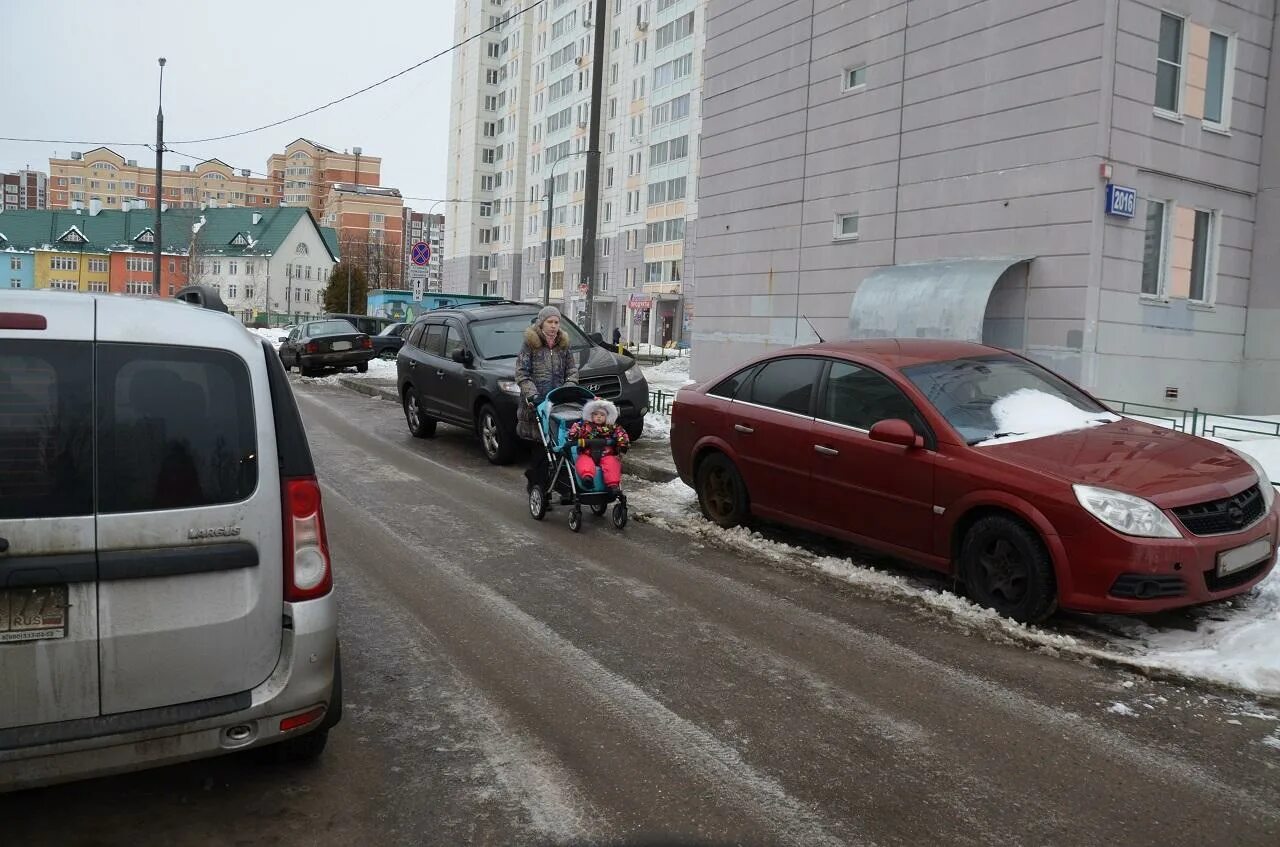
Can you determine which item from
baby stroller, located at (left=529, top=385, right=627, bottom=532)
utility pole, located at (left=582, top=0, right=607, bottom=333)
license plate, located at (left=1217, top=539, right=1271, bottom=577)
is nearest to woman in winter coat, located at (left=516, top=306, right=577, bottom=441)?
baby stroller, located at (left=529, top=385, right=627, bottom=532)

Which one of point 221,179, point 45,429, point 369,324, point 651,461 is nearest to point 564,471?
point 651,461

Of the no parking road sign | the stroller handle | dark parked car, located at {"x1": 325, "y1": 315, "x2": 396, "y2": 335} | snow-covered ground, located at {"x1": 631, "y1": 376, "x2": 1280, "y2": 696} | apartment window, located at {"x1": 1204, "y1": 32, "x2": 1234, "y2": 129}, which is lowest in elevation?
snow-covered ground, located at {"x1": 631, "y1": 376, "x2": 1280, "y2": 696}

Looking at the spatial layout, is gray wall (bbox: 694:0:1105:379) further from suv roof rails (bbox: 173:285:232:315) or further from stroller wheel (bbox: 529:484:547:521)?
suv roof rails (bbox: 173:285:232:315)

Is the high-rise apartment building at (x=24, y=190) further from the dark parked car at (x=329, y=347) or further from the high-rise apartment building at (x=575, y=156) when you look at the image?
the dark parked car at (x=329, y=347)

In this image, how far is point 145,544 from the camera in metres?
3.05

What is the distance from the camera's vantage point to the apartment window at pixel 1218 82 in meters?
16.2

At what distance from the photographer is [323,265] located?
11288 cm

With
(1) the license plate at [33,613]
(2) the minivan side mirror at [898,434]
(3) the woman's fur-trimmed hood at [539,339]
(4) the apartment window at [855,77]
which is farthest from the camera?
(4) the apartment window at [855,77]

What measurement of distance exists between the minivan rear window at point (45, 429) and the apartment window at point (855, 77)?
18.5m

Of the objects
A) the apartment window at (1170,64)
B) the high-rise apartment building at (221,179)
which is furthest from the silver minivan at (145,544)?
the high-rise apartment building at (221,179)

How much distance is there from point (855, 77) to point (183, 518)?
1896 centimetres

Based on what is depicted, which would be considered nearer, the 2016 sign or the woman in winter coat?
the woman in winter coat

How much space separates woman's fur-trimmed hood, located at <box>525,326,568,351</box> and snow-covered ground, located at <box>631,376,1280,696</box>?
266cm

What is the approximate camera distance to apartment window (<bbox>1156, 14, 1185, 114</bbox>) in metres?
15.5
